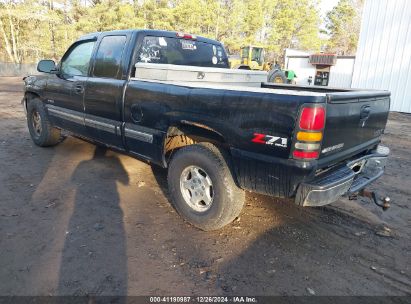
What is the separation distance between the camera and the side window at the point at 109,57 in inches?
165

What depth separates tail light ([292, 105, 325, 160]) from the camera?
8.23ft

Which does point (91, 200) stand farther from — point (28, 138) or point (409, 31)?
point (409, 31)

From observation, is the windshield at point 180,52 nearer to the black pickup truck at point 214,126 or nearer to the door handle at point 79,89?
the black pickup truck at point 214,126

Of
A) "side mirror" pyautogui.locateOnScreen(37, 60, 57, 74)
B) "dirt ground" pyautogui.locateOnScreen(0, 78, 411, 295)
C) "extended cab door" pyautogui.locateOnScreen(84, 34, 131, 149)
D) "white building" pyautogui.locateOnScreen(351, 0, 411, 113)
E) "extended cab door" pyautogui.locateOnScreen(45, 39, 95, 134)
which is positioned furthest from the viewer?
"white building" pyautogui.locateOnScreen(351, 0, 411, 113)

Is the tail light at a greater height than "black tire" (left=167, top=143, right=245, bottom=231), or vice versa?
the tail light

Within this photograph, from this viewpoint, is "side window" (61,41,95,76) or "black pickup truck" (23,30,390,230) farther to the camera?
"side window" (61,41,95,76)

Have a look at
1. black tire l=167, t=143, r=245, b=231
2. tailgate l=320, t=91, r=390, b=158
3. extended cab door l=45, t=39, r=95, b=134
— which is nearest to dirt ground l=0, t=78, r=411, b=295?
black tire l=167, t=143, r=245, b=231

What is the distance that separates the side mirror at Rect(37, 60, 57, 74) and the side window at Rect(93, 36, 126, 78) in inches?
50.5

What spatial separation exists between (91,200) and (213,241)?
1.69 meters

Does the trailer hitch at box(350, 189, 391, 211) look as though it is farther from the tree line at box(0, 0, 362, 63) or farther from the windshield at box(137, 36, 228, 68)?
the tree line at box(0, 0, 362, 63)

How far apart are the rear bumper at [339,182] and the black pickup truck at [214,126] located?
1 centimetres

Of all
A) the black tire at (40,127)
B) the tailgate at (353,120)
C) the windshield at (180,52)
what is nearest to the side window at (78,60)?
the black tire at (40,127)

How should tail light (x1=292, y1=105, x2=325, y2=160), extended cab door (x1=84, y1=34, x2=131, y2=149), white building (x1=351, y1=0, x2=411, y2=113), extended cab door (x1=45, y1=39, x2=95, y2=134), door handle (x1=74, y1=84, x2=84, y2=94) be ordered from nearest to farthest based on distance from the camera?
tail light (x1=292, y1=105, x2=325, y2=160)
extended cab door (x1=84, y1=34, x2=131, y2=149)
door handle (x1=74, y1=84, x2=84, y2=94)
extended cab door (x1=45, y1=39, x2=95, y2=134)
white building (x1=351, y1=0, x2=411, y2=113)

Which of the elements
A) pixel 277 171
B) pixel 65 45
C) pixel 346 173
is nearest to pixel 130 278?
pixel 277 171
